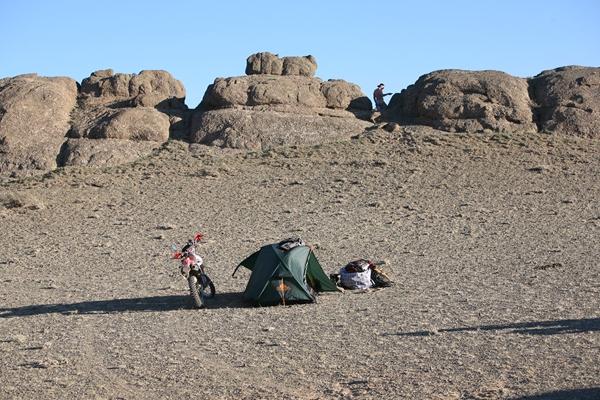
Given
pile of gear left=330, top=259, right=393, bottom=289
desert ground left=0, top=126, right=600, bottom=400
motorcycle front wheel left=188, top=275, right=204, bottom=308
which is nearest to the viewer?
desert ground left=0, top=126, right=600, bottom=400

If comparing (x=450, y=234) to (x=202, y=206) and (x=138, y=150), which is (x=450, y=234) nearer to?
(x=202, y=206)

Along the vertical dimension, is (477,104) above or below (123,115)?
above

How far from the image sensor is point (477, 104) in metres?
32.1

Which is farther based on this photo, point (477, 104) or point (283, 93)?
point (283, 93)

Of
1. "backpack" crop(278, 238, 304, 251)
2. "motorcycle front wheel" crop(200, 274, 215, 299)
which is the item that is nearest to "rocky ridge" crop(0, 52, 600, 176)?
"motorcycle front wheel" crop(200, 274, 215, 299)

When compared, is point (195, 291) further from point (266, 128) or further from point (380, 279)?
point (266, 128)

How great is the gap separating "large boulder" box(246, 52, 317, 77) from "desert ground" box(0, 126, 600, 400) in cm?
444

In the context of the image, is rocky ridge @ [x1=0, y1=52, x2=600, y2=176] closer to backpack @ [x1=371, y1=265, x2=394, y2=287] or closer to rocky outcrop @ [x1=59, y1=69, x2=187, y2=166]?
rocky outcrop @ [x1=59, y1=69, x2=187, y2=166]

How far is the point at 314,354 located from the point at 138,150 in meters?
21.1

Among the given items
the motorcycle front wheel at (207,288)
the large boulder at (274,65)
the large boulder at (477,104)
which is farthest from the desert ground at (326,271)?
the large boulder at (274,65)

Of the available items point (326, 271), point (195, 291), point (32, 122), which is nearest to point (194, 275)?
point (195, 291)

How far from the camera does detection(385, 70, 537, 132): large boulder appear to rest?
3188 centimetres

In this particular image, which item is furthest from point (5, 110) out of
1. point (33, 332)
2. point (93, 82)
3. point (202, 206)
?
point (33, 332)

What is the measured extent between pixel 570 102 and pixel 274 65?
10.8 metres
